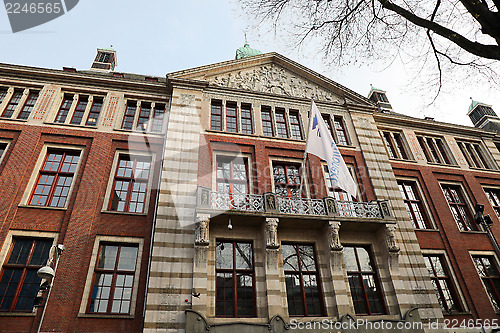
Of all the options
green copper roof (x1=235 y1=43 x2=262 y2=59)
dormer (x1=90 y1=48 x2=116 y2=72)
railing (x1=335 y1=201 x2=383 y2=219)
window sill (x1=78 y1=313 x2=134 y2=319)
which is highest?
green copper roof (x1=235 y1=43 x2=262 y2=59)

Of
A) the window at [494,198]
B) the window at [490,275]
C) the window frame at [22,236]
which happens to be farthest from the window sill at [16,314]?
the window at [494,198]

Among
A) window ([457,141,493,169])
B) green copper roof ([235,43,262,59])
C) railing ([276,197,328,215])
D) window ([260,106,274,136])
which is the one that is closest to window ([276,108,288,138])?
window ([260,106,274,136])

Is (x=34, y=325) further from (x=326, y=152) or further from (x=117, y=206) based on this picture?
(x=326, y=152)

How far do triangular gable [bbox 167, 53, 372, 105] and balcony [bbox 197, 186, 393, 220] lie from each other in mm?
8419

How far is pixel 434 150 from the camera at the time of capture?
883 inches

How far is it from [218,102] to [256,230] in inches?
348

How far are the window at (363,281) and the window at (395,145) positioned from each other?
8577 mm

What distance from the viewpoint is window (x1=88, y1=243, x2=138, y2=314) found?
39.9 ft

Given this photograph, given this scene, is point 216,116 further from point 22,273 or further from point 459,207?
point 459,207

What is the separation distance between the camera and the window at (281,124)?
18938 millimetres

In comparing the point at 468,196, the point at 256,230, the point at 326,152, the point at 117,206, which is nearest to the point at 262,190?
the point at 256,230

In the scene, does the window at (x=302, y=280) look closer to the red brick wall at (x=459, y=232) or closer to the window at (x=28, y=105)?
the red brick wall at (x=459, y=232)

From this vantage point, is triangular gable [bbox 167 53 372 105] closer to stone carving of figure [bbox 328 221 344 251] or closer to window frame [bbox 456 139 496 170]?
window frame [bbox 456 139 496 170]

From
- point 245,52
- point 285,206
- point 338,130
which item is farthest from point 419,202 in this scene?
point 245,52
